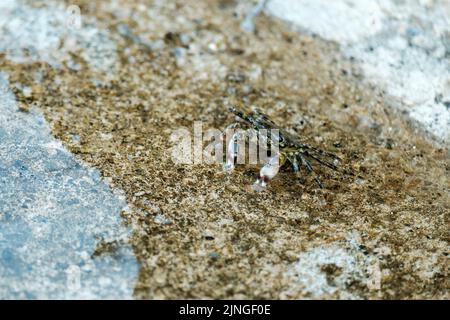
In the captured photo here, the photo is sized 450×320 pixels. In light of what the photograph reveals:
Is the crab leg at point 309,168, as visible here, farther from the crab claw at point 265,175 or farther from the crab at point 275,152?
the crab claw at point 265,175

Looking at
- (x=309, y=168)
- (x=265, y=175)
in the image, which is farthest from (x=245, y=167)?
(x=309, y=168)

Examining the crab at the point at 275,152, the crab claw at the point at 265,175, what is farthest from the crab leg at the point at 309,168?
the crab claw at the point at 265,175

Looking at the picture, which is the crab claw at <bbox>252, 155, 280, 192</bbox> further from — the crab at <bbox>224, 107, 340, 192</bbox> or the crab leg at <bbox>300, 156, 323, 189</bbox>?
the crab leg at <bbox>300, 156, 323, 189</bbox>

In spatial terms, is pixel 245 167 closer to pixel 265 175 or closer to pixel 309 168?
pixel 265 175

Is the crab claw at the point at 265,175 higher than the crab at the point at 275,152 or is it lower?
lower
